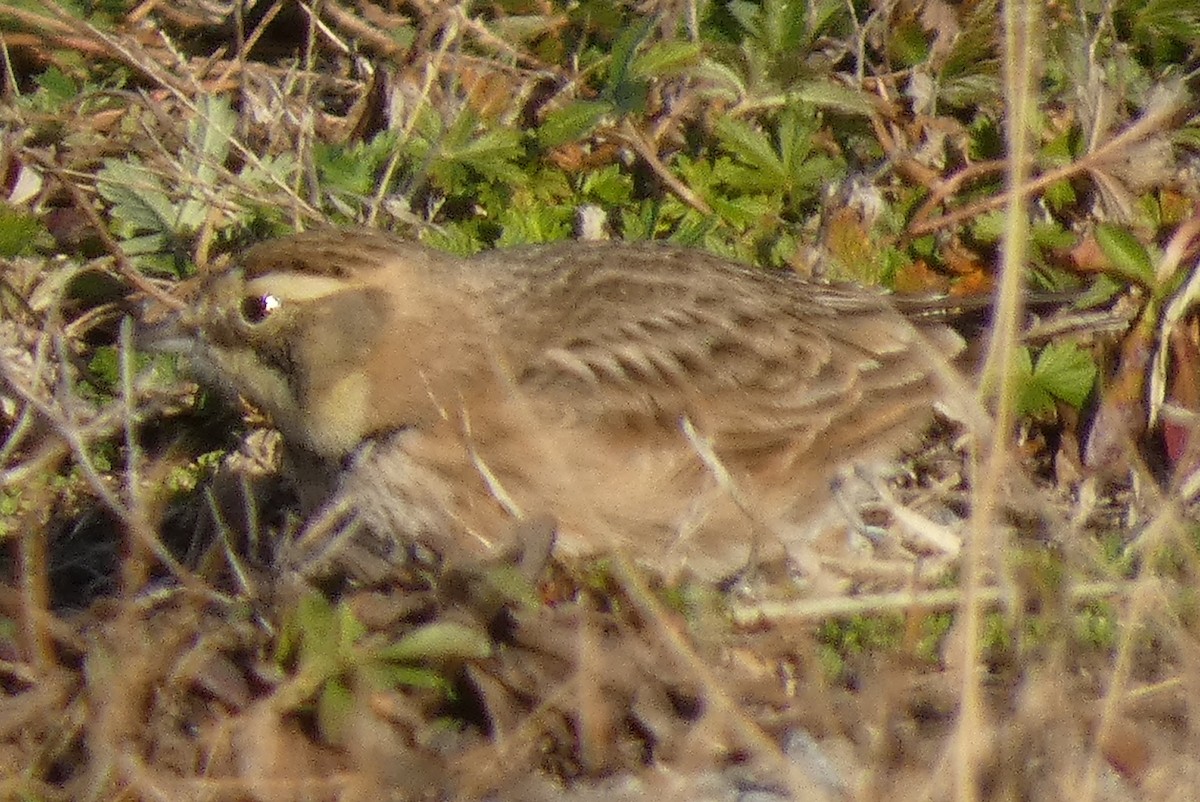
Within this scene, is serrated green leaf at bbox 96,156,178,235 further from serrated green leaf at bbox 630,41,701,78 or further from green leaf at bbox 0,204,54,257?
serrated green leaf at bbox 630,41,701,78

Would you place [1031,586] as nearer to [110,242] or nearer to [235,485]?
[235,485]

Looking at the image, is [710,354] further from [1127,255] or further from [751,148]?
[1127,255]

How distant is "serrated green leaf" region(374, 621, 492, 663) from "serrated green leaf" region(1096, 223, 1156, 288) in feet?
9.37

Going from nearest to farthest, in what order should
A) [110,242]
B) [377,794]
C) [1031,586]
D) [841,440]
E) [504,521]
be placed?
[377,794], [1031,586], [504,521], [841,440], [110,242]

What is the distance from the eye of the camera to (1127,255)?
6.42 metres

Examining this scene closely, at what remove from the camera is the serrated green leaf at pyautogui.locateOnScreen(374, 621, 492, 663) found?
433cm

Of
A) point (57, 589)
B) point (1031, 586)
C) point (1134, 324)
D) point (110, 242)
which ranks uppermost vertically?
point (1031, 586)

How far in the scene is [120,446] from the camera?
6.77m

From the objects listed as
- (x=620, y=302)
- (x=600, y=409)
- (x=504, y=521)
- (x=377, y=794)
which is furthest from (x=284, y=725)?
(x=620, y=302)

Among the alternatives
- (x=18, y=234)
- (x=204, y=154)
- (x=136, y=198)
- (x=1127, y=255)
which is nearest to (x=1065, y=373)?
(x=1127, y=255)

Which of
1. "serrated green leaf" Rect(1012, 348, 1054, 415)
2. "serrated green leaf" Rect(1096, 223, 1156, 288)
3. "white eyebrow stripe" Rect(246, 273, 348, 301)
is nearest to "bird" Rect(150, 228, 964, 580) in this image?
"white eyebrow stripe" Rect(246, 273, 348, 301)

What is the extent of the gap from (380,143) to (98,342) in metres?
1.14

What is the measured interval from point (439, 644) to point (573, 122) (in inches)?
114

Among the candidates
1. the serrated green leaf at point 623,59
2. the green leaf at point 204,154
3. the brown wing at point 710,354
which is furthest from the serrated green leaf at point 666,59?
the green leaf at point 204,154
